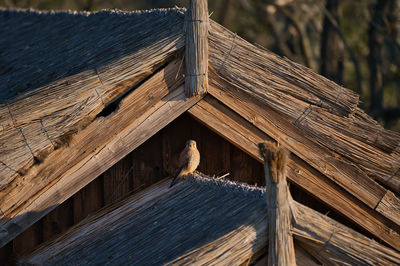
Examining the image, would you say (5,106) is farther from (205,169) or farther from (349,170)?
(349,170)

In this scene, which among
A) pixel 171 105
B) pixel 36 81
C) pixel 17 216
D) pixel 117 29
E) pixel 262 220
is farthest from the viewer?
pixel 117 29

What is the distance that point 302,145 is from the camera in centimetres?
438

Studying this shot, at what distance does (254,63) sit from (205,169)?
101 cm

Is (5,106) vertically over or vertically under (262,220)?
over

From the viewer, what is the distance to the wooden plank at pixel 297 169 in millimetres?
4426

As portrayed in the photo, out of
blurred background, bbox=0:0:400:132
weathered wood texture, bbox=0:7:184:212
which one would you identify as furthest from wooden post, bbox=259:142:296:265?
blurred background, bbox=0:0:400:132

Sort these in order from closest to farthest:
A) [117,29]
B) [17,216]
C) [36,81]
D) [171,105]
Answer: [17,216]
[171,105]
[36,81]
[117,29]

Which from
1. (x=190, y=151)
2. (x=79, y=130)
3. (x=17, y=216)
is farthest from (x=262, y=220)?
(x=17, y=216)

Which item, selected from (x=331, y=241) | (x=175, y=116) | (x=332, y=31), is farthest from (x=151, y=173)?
(x=332, y=31)

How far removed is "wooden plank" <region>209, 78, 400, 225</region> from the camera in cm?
438

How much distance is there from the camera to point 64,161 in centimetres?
411

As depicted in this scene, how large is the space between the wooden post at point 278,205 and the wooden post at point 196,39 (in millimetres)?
950

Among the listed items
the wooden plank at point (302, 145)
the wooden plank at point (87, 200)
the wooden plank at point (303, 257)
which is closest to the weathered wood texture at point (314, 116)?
the wooden plank at point (302, 145)

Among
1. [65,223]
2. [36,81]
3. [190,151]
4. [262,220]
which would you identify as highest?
[36,81]
